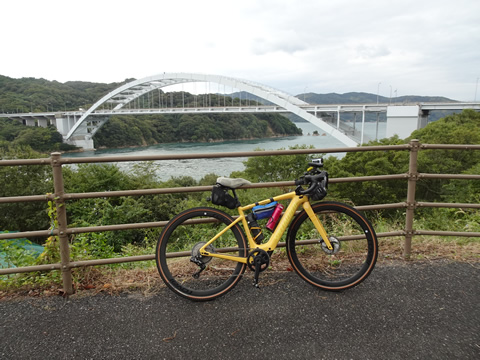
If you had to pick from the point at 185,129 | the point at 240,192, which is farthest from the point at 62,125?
the point at 240,192

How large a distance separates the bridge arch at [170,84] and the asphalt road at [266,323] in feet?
94.4

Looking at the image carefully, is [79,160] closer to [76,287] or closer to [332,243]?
[76,287]

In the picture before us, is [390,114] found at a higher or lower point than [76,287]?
higher

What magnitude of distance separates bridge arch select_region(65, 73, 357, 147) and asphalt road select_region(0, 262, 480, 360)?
1133 inches

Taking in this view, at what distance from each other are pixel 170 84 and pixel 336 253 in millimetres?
46055

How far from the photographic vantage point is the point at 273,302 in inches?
95.0

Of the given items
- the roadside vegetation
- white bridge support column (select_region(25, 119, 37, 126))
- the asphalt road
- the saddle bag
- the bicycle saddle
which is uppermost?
white bridge support column (select_region(25, 119, 37, 126))

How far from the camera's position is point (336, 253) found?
9.18 feet

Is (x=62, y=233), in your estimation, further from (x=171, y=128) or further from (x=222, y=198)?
(x=171, y=128)

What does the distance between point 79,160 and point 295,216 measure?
154 cm

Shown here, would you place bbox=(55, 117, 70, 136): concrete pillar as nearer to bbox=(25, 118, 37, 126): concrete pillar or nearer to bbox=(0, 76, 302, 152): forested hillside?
bbox=(0, 76, 302, 152): forested hillside

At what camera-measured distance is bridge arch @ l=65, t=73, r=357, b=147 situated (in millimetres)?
33406

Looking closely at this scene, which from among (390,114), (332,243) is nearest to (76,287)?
(332,243)

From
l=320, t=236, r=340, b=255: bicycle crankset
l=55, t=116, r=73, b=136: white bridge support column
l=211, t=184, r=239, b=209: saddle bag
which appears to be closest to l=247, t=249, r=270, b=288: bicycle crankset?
l=211, t=184, r=239, b=209: saddle bag
